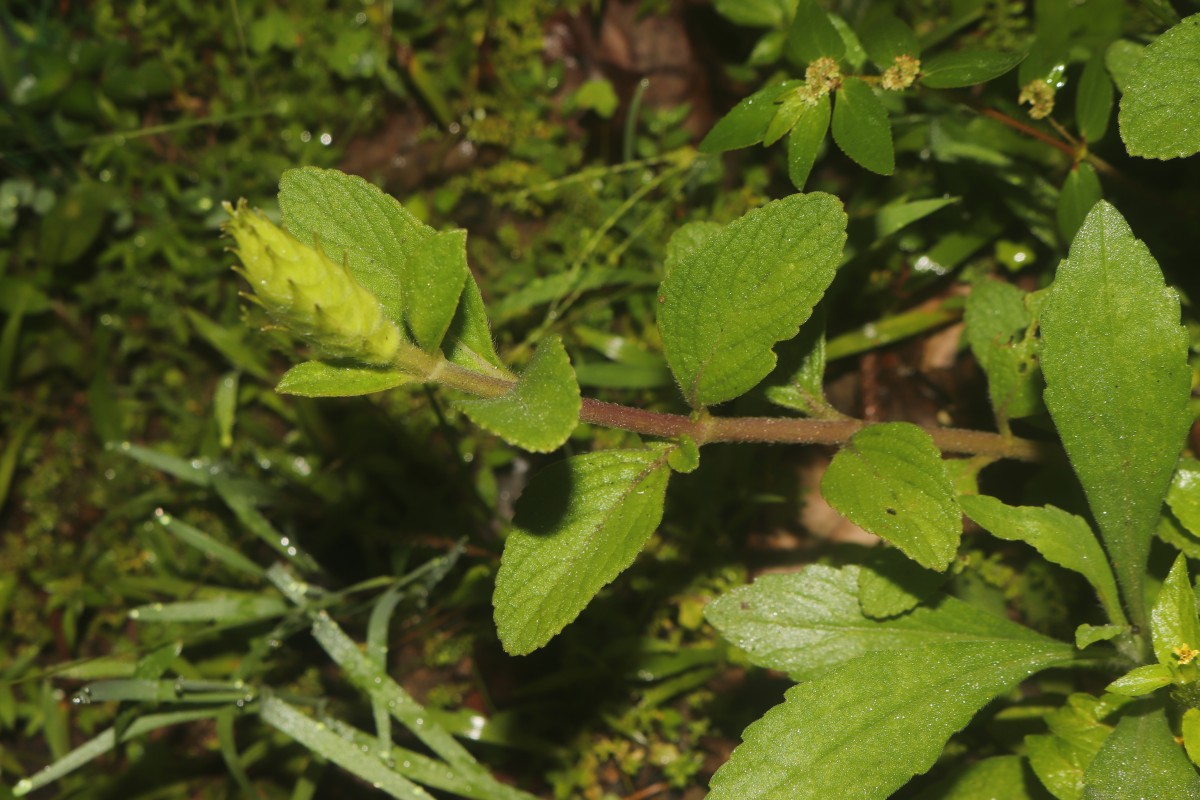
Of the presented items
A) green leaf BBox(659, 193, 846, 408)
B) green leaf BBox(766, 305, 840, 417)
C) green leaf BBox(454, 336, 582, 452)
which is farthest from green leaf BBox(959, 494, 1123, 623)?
green leaf BBox(454, 336, 582, 452)

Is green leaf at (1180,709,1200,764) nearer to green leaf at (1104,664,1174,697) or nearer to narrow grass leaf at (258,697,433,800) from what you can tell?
green leaf at (1104,664,1174,697)

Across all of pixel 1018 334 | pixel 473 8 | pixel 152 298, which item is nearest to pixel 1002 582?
pixel 1018 334

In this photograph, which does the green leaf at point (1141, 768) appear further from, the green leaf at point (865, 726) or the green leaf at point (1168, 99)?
the green leaf at point (1168, 99)

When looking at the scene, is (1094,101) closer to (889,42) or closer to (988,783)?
(889,42)

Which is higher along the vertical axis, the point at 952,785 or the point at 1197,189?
the point at 1197,189

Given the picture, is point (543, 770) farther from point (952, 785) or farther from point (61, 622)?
point (61, 622)

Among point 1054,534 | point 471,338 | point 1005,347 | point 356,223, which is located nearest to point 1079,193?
point 1005,347

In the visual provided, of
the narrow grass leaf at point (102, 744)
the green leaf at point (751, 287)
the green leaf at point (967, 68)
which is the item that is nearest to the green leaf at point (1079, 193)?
the green leaf at point (967, 68)
